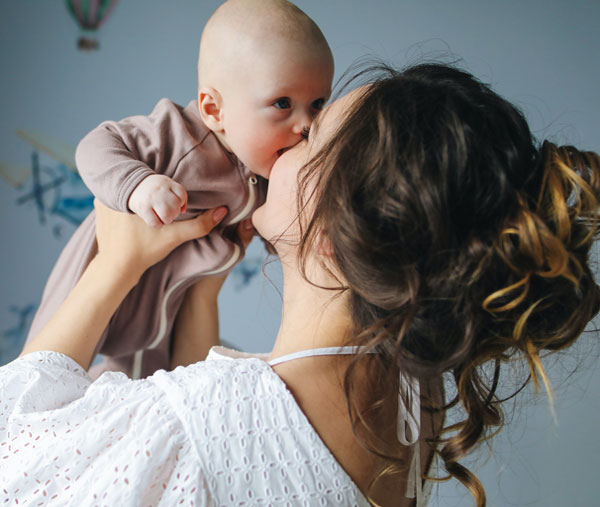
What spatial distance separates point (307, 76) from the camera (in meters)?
0.97

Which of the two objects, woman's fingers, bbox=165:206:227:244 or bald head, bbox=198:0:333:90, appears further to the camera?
woman's fingers, bbox=165:206:227:244

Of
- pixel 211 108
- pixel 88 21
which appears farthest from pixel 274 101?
pixel 88 21

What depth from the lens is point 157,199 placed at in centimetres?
91

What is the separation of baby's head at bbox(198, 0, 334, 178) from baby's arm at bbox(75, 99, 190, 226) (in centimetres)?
10

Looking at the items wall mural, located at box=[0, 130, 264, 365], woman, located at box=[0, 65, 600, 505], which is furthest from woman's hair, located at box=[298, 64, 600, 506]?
wall mural, located at box=[0, 130, 264, 365]

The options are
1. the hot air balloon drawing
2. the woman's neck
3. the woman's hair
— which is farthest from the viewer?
the hot air balloon drawing

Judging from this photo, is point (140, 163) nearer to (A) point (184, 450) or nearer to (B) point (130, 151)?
(B) point (130, 151)

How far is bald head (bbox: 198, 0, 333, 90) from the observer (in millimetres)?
967

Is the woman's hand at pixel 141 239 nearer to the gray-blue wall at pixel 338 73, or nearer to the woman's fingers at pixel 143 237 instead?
the woman's fingers at pixel 143 237

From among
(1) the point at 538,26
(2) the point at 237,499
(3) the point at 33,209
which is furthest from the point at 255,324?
(2) the point at 237,499

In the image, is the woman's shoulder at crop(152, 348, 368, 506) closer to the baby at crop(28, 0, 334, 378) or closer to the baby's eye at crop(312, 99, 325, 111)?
the baby at crop(28, 0, 334, 378)

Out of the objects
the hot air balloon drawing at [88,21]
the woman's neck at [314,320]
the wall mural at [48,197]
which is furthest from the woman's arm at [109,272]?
the hot air balloon drawing at [88,21]

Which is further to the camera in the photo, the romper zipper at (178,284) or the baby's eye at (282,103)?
the romper zipper at (178,284)

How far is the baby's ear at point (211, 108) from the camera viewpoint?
3.40ft
